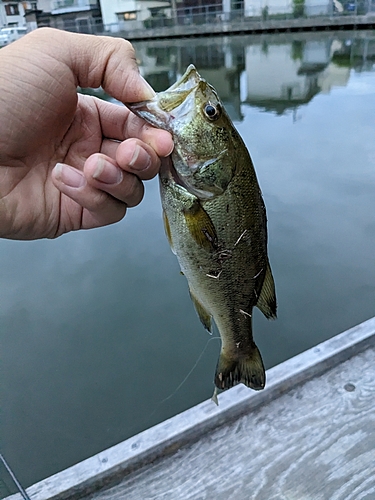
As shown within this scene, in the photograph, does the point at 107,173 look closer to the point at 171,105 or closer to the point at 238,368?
the point at 171,105

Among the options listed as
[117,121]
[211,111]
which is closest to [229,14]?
[117,121]

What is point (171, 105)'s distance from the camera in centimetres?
143

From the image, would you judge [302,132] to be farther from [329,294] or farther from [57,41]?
[57,41]

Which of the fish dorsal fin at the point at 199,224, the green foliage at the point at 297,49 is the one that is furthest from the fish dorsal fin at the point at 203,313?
the green foliage at the point at 297,49

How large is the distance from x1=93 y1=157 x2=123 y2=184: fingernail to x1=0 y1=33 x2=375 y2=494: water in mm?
2511

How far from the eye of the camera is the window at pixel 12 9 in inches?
1649

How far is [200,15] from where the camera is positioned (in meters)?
29.4

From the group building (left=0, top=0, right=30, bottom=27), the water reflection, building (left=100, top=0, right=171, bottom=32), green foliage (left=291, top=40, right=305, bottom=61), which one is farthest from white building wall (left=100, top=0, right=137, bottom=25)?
green foliage (left=291, top=40, right=305, bottom=61)

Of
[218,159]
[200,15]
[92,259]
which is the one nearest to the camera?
[218,159]

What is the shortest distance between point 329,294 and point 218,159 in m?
3.31

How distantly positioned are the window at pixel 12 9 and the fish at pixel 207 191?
162ft

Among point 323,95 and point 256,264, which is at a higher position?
point 256,264

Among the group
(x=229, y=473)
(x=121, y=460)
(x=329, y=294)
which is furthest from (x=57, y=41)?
(x=329, y=294)

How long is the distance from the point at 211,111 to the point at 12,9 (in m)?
50.8
